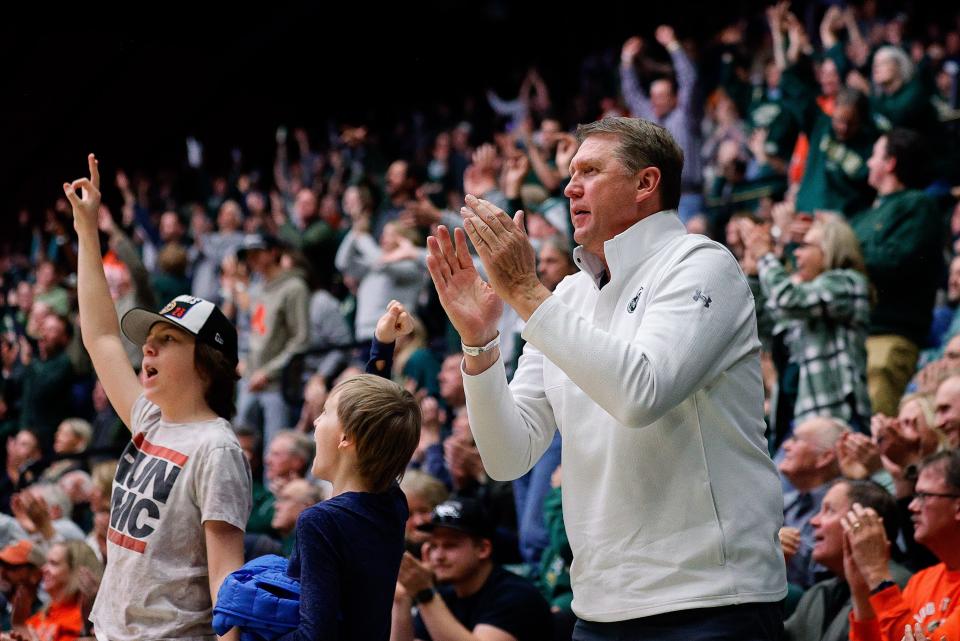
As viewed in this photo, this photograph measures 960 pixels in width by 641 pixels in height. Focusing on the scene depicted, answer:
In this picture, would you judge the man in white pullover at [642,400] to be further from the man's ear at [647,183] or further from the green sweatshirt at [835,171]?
the green sweatshirt at [835,171]

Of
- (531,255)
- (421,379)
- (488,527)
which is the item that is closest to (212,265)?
(421,379)

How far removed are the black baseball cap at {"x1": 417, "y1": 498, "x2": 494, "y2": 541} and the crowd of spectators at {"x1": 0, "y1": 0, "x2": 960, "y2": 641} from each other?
0.04 ft

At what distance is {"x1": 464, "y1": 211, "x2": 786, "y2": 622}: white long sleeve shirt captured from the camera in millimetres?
2363

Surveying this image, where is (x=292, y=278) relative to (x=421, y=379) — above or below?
above

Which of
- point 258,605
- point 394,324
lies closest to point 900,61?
point 394,324

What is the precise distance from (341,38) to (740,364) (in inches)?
568

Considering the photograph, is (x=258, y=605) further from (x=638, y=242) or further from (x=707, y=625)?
(x=638, y=242)

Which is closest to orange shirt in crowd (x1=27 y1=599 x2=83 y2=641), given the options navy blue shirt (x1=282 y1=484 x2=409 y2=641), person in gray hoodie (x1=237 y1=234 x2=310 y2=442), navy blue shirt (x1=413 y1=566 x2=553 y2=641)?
navy blue shirt (x1=413 y1=566 x2=553 y2=641)

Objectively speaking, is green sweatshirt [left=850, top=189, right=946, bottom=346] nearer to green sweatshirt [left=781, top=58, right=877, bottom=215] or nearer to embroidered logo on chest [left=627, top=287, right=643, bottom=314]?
green sweatshirt [left=781, top=58, right=877, bottom=215]

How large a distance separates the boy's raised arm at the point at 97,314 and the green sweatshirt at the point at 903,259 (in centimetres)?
394

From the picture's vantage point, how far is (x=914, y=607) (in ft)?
12.2

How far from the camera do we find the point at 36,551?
18.2 ft

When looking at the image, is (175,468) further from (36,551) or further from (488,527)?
(36,551)

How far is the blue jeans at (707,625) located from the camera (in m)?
2.36
